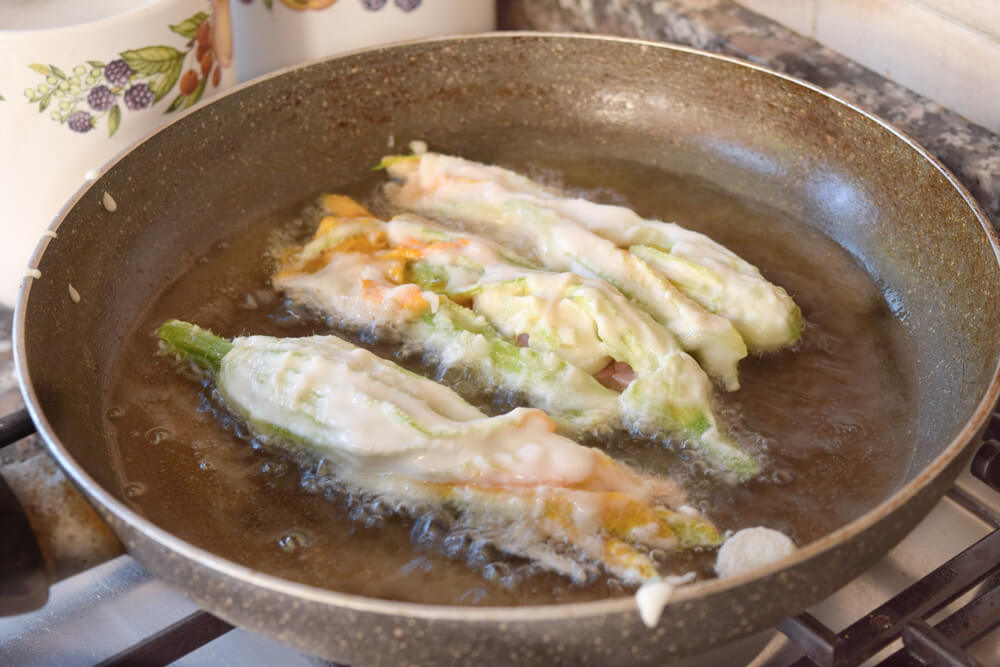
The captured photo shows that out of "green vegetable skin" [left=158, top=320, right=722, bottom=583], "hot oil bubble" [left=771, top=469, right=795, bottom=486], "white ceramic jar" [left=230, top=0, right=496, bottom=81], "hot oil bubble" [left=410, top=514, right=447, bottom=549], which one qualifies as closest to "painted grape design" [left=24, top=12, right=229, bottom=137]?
"white ceramic jar" [left=230, top=0, right=496, bottom=81]

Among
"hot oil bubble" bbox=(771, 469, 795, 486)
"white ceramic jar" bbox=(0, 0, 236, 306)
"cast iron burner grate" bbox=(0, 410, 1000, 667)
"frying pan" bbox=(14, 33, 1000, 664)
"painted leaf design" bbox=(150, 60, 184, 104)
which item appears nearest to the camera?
"frying pan" bbox=(14, 33, 1000, 664)

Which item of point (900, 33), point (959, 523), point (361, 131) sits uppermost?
point (900, 33)

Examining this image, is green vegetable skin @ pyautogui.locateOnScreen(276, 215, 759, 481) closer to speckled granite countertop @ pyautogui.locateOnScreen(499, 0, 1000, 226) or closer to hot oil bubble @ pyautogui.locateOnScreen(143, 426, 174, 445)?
hot oil bubble @ pyautogui.locateOnScreen(143, 426, 174, 445)

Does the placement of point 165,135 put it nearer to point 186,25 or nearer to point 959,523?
point 186,25

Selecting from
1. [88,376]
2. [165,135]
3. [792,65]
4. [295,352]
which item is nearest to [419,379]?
[295,352]

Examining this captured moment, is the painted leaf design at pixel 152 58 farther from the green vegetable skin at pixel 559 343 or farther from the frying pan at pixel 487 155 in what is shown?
the green vegetable skin at pixel 559 343

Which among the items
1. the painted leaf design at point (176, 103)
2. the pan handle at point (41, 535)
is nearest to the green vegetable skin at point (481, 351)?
the painted leaf design at point (176, 103)

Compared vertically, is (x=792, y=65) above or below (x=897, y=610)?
above
